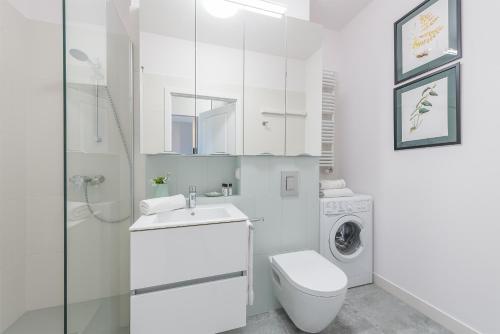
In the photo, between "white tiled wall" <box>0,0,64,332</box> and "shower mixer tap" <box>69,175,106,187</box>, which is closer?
"shower mixer tap" <box>69,175,106,187</box>

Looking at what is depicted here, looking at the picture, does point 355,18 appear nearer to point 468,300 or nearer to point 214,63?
point 214,63

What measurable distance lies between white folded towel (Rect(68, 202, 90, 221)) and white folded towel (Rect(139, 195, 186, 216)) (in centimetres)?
35

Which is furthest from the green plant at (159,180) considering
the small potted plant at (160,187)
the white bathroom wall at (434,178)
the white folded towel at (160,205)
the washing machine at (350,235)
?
the white bathroom wall at (434,178)

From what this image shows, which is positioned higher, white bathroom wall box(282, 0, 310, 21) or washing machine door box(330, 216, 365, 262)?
white bathroom wall box(282, 0, 310, 21)

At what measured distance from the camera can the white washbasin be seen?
3.60 feet

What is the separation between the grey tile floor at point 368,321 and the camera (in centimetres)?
143

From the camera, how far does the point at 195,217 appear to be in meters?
1.41

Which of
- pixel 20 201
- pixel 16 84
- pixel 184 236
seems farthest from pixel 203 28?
pixel 20 201

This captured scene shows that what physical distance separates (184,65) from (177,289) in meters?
1.47

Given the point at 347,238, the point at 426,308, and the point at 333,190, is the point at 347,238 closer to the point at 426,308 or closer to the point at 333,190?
the point at 333,190

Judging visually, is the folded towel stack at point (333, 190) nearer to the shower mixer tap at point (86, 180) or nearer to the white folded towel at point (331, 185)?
the white folded towel at point (331, 185)

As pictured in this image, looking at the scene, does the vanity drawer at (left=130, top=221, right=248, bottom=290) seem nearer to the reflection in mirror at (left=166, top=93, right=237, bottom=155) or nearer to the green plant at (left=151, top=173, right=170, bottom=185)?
the green plant at (left=151, top=173, right=170, bottom=185)

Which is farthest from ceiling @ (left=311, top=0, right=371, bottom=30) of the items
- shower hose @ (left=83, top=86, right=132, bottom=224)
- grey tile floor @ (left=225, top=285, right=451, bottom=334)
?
grey tile floor @ (left=225, top=285, right=451, bottom=334)

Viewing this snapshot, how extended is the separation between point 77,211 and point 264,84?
1519mm
